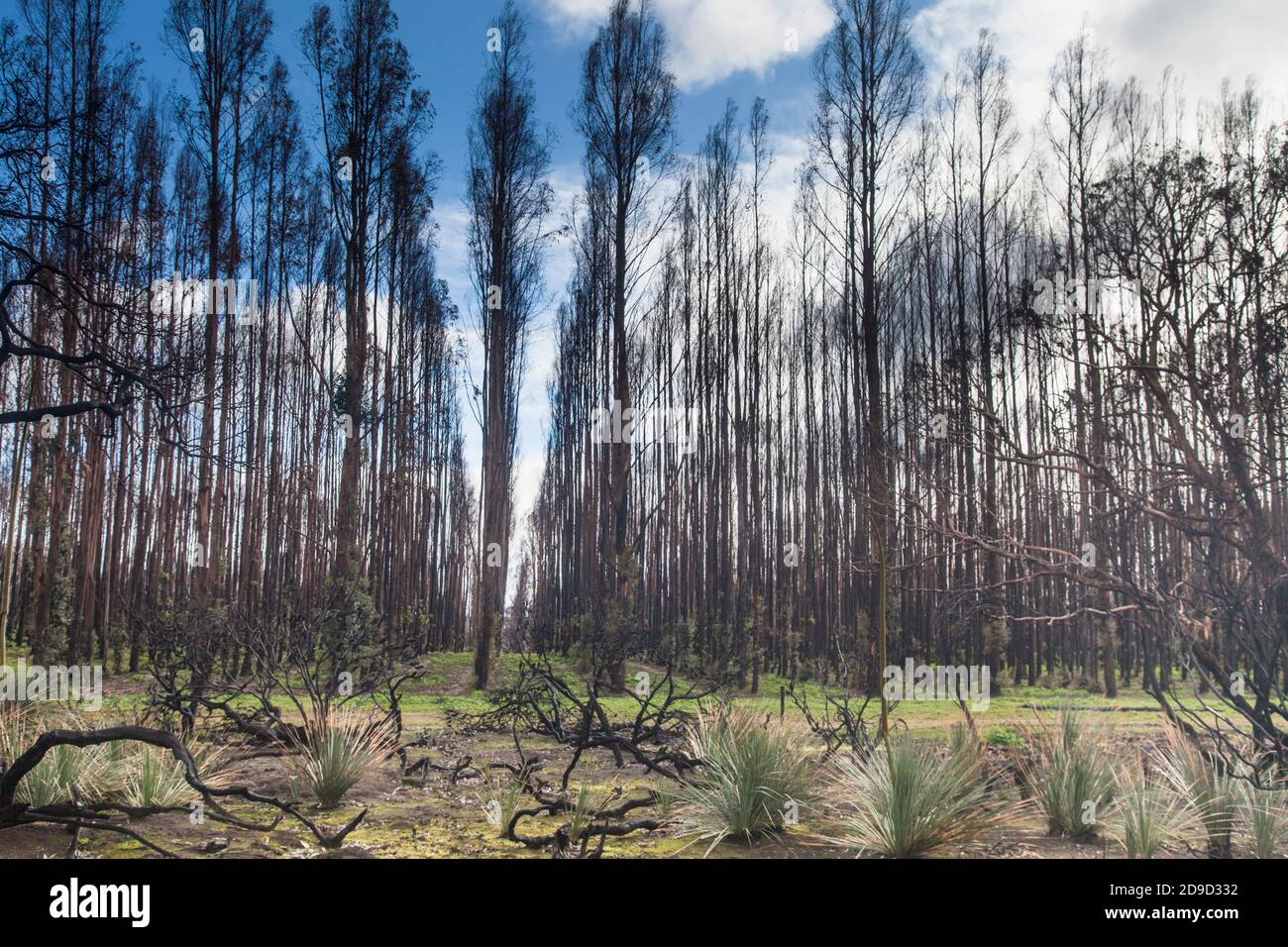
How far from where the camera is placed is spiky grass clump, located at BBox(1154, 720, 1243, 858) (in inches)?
207

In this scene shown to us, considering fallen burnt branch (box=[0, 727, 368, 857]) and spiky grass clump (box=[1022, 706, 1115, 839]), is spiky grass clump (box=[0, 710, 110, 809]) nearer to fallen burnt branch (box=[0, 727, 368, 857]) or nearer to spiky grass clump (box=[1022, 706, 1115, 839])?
fallen burnt branch (box=[0, 727, 368, 857])

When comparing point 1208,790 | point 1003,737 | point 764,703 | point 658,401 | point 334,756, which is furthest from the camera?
point 658,401

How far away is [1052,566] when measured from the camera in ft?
25.5

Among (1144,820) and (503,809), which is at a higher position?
(1144,820)

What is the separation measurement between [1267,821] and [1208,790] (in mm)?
471

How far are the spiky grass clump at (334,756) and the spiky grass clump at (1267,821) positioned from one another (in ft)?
20.7

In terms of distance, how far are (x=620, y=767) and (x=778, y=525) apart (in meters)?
22.4

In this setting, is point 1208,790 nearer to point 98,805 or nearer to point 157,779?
point 98,805

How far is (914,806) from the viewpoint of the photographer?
5.08 m

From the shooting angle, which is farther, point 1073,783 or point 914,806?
point 1073,783

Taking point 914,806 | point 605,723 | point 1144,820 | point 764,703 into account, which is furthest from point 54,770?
point 764,703
